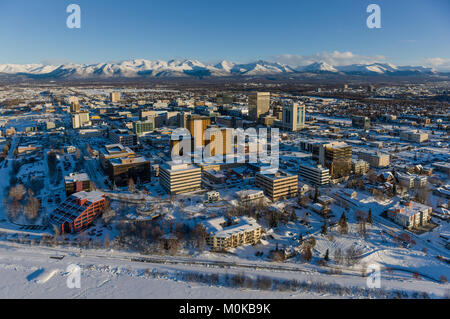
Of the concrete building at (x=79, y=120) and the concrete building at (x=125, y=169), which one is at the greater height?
the concrete building at (x=79, y=120)

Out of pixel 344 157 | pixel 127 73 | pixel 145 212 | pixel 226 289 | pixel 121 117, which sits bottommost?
pixel 226 289

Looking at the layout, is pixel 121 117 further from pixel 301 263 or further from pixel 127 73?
pixel 127 73

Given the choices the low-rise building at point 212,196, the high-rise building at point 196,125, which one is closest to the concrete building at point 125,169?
the low-rise building at point 212,196

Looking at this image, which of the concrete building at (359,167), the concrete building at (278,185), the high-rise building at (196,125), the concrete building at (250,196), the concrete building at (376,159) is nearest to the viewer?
the concrete building at (250,196)

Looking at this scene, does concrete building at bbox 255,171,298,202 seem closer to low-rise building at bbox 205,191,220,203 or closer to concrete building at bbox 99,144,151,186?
low-rise building at bbox 205,191,220,203

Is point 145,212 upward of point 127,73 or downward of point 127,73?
downward

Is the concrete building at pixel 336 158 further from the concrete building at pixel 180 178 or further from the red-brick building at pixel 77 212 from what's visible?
the red-brick building at pixel 77 212

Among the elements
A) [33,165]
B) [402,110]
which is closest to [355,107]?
[402,110]
